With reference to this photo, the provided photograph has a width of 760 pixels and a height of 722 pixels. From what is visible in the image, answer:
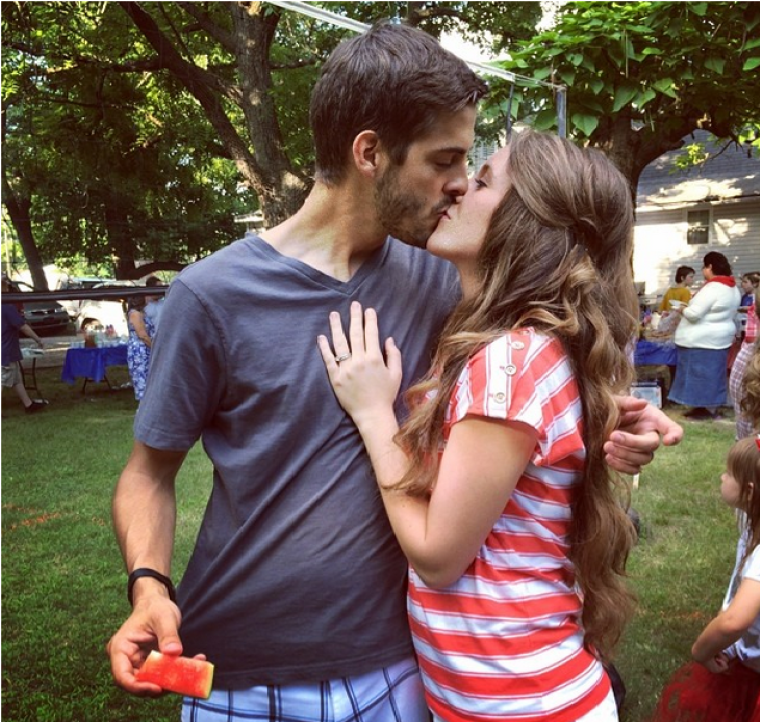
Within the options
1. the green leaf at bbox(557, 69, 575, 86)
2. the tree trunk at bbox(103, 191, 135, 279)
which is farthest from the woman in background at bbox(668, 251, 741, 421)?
the tree trunk at bbox(103, 191, 135, 279)

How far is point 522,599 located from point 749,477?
1607 millimetres

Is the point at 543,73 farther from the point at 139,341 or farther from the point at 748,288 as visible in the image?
the point at 748,288

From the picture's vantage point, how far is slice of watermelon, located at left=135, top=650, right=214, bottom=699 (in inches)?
47.1

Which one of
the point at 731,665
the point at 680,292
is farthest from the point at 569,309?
the point at 680,292

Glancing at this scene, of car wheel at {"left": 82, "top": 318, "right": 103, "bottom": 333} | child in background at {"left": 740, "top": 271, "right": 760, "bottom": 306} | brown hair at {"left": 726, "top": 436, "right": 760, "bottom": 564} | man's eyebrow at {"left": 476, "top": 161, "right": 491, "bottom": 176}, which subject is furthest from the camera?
car wheel at {"left": 82, "top": 318, "right": 103, "bottom": 333}

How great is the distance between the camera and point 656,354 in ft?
35.6

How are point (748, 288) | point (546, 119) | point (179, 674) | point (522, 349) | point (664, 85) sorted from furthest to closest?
1. point (748, 288)
2. point (664, 85)
3. point (546, 119)
4. point (522, 349)
5. point (179, 674)

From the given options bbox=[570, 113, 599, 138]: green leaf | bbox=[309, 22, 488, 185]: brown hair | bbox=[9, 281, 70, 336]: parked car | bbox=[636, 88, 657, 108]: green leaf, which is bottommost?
bbox=[9, 281, 70, 336]: parked car

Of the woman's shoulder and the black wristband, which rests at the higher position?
the woman's shoulder

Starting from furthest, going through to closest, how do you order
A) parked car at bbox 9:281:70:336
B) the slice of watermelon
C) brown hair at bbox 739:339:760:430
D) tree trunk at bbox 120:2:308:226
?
parked car at bbox 9:281:70:336, tree trunk at bbox 120:2:308:226, brown hair at bbox 739:339:760:430, the slice of watermelon

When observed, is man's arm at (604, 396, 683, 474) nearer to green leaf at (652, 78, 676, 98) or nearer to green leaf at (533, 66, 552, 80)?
green leaf at (533, 66, 552, 80)

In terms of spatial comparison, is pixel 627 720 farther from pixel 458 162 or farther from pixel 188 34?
Answer: pixel 188 34

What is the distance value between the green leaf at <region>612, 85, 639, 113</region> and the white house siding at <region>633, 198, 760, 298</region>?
16117 millimetres

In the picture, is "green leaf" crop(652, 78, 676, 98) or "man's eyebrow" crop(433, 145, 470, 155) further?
"green leaf" crop(652, 78, 676, 98)
